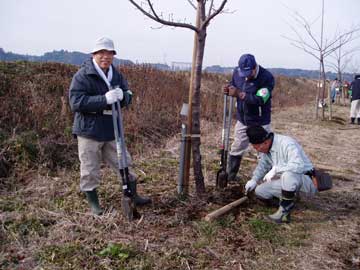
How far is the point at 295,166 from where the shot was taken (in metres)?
3.36

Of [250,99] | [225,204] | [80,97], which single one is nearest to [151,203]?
[225,204]

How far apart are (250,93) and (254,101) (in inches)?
6.0

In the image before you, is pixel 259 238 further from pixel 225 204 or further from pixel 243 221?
pixel 225 204

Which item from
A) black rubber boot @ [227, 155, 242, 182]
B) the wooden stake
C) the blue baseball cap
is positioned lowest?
the wooden stake

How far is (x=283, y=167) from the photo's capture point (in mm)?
3432

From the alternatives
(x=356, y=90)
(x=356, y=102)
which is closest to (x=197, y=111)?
(x=356, y=102)

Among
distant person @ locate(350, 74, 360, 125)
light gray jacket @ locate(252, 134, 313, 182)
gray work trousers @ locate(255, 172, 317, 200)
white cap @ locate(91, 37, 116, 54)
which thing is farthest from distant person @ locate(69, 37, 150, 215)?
distant person @ locate(350, 74, 360, 125)

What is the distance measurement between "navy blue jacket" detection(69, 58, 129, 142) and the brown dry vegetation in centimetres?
85

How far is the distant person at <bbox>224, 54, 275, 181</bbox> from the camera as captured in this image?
3881 millimetres

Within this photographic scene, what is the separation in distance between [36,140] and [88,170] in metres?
2.33

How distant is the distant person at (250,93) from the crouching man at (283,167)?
616 mm

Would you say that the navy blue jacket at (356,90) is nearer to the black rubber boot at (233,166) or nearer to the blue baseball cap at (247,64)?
the black rubber boot at (233,166)

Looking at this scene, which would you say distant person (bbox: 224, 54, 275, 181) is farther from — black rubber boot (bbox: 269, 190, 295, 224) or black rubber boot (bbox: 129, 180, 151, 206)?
black rubber boot (bbox: 129, 180, 151, 206)

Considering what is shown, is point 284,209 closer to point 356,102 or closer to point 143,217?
point 143,217
